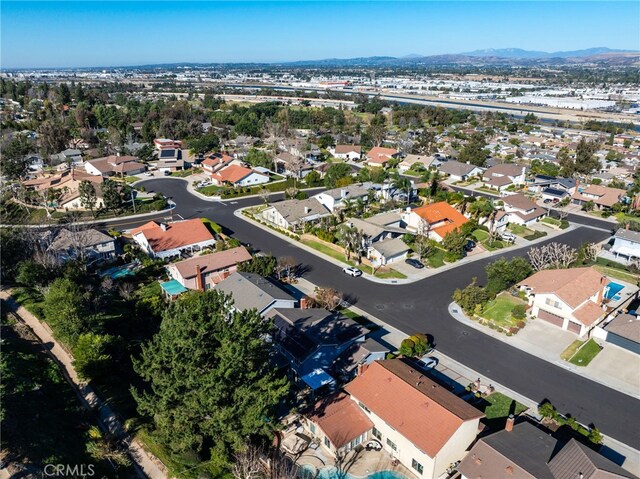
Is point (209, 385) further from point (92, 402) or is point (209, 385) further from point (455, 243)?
point (455, 243)

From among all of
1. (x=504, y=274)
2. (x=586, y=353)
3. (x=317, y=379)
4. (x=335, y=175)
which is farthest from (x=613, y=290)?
(x=335, y=175)

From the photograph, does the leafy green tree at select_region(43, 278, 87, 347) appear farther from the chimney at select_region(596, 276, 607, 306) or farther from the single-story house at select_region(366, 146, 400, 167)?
the single-story house at select_region(366, 146, 400, 167)

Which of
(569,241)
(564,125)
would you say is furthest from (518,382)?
(564,125)

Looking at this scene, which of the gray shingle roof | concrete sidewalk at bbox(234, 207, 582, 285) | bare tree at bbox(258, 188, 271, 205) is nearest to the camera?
the gray shingle roof

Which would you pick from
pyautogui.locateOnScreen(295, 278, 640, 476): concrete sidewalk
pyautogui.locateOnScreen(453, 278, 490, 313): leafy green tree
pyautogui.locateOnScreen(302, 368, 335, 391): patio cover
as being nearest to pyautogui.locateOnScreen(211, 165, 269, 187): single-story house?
pyautogui.locateOnScreen(295, 278, 640, 476): concrete sidewalk

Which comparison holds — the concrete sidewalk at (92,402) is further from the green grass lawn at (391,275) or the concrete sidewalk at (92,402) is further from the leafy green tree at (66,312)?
the green grass lawn at (391,275)

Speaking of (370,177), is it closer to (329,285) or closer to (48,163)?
(329,285)
